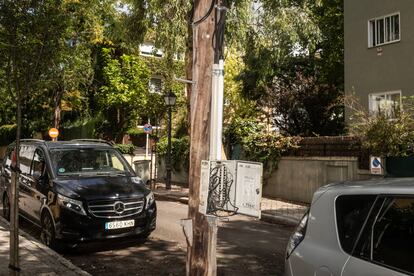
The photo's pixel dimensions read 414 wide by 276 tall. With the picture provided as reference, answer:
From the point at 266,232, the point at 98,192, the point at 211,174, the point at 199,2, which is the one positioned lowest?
the point at 266,232

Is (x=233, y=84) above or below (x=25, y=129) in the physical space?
above

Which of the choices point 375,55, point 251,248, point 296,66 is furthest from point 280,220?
point 296,66

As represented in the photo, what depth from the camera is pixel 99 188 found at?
26.6 feet

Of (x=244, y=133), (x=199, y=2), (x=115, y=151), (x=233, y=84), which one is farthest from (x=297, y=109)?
(x=199, y=2)

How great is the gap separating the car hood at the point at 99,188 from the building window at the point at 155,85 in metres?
25.4

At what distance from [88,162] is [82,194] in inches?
55.2

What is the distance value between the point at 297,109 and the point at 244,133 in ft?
10.9

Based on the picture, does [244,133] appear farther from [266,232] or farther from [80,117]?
[80,117]

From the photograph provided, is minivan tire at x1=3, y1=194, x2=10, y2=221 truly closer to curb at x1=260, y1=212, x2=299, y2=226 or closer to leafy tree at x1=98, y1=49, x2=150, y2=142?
curb at x1=260, y1=212, x2=299, y2=226

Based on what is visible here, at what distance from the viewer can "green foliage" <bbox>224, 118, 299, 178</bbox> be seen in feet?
53.7

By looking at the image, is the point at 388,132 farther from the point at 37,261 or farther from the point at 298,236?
the point at 298,236

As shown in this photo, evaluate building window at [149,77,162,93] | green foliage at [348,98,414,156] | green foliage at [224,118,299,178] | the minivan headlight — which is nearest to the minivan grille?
the minivan headlight

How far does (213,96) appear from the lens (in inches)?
167

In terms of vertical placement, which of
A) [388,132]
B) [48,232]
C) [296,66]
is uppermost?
[296,66]
